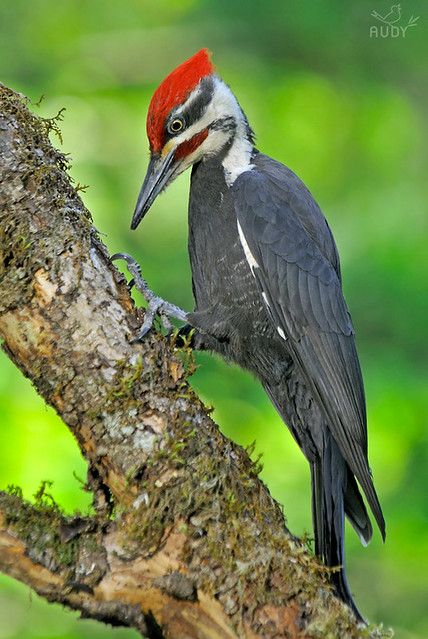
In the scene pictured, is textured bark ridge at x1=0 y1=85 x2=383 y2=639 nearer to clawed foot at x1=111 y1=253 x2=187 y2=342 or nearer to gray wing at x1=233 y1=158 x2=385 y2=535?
clawed foot at x1=111 y1=253 x2=187 y2=342

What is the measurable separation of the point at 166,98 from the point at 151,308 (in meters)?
0.94

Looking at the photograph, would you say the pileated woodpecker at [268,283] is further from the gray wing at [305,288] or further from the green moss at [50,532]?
the green moss at [50,532]

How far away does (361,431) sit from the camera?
2658mm

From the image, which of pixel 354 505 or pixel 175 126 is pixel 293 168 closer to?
pixel 175 126

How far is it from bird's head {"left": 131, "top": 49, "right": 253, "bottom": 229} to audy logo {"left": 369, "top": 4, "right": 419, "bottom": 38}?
2.75 meters

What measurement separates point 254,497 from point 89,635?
6.60 ft

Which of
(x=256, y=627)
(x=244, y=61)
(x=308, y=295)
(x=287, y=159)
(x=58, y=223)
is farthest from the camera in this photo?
(x=244, y=61)

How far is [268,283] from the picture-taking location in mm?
2910

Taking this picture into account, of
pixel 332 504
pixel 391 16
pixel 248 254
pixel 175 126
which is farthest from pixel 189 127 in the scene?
pixel 391 16

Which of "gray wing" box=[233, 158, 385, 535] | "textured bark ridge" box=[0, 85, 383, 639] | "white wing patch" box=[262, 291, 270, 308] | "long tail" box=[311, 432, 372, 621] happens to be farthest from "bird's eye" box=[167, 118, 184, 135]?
"long tail" box=[311, 432, 372, 621]

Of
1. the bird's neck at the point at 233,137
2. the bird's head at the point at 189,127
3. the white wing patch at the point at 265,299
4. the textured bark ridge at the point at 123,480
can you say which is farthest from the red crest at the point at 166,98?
the textured bark ridge at the point at 123,480

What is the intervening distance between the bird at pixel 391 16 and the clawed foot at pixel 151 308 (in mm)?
3549

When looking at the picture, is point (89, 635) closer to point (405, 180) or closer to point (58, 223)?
point (58, 223)

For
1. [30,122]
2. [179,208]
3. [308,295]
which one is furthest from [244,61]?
[30,122]
